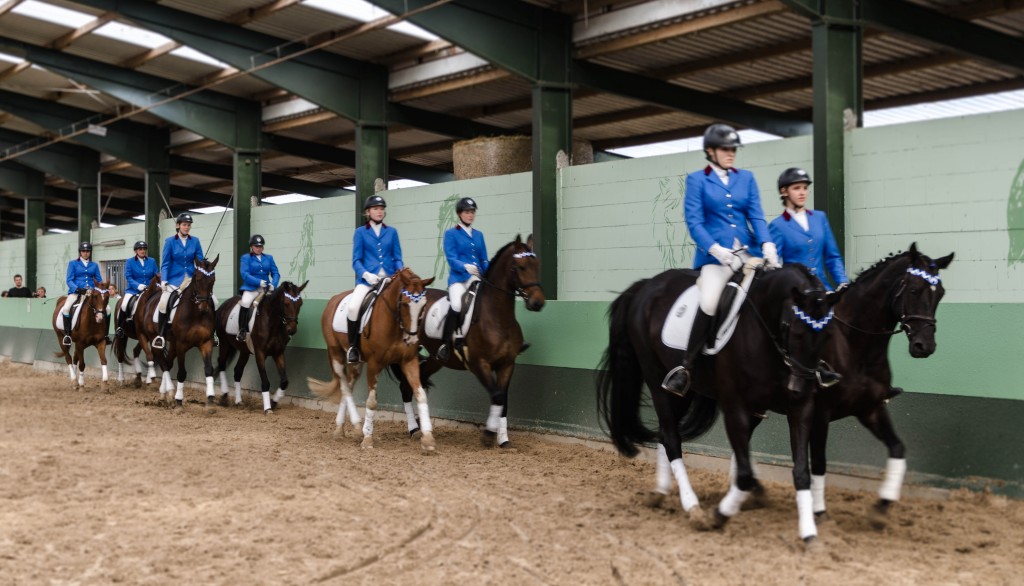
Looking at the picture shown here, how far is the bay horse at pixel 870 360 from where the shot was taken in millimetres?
4961

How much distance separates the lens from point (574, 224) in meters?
10.8

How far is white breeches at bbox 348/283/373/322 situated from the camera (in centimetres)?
870

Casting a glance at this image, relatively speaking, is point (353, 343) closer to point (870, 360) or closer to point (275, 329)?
point (275, 329)

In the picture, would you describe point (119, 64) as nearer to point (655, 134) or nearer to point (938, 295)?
point (655, 134)

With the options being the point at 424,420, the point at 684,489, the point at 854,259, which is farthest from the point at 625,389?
the point at 854,259

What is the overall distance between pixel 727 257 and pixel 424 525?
220 centimetres

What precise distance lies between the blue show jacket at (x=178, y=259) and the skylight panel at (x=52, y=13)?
3.83 meters

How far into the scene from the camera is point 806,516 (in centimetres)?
466

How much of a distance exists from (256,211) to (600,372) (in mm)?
10776

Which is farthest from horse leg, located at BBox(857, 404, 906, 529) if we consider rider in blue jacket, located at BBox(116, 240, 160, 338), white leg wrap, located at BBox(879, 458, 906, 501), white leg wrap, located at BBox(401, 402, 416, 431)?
rider in blue jacket, located at BBox(116, 240, 160, 338)

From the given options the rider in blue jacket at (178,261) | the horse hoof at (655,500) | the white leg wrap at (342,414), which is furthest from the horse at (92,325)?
the horse hoof at (655,500)

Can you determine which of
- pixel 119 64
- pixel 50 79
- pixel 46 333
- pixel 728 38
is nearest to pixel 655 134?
pixel 728 38

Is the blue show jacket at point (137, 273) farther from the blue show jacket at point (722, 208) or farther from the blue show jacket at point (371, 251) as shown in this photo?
the blue show jacket at point (722, 208)

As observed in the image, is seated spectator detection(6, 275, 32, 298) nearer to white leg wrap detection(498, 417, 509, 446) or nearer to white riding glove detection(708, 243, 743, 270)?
white leg wrap detection(498, 417, 509, 446)
